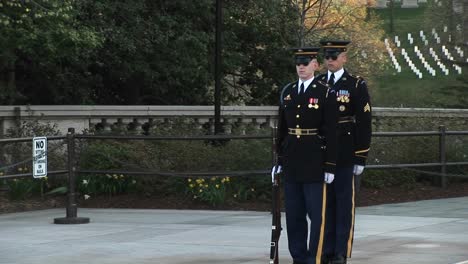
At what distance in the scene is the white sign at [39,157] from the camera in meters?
14.1

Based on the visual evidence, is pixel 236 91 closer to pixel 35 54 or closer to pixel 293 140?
pixel 35 54

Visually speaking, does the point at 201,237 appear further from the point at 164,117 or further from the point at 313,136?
the point at 164,117

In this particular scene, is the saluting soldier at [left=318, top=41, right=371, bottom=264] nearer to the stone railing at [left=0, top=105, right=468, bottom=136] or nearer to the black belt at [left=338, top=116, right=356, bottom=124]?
the black belt at [left=338, top=116, right=356, bottom=124]

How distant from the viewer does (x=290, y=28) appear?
96.6 feet

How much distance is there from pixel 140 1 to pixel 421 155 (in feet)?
28.0

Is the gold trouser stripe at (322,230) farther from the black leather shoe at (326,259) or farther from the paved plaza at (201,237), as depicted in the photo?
the paved plaza at (201,237)

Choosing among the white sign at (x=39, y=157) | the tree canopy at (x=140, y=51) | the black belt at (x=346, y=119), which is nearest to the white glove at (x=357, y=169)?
the black belt at (x=346, y=119)

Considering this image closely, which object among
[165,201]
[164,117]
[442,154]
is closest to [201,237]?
[165,201]

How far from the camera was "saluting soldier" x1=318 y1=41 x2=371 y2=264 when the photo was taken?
32.1 ft

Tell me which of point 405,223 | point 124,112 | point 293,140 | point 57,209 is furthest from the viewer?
point 124,112

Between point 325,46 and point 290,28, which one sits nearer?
point 325,46

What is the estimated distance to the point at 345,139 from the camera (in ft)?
32.0

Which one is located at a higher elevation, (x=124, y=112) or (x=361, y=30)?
(x=361, y=30)

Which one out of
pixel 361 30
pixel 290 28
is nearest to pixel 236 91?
pixel 290 28
